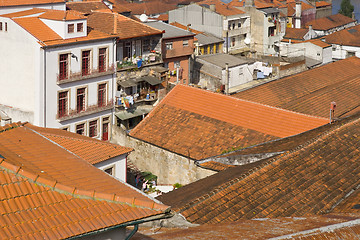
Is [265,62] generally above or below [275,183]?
below

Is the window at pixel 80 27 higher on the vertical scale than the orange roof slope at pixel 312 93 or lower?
higher

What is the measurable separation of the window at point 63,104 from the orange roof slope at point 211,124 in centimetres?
742

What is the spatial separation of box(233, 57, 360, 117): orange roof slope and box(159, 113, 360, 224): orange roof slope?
17030 millimetres

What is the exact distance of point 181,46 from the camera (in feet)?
183

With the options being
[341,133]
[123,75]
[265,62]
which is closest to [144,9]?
[265,62]

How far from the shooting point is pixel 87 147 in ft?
90.6

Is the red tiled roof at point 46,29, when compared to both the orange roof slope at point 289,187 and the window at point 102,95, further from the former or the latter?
the orange roof slope at point 289,187

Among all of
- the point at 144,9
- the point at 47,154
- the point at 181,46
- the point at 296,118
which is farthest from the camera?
the point at 144,9

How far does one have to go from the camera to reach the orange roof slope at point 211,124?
34688 millimetres

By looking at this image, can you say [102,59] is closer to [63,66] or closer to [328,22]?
[63,66]

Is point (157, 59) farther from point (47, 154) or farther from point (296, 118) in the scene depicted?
point (47, 154)

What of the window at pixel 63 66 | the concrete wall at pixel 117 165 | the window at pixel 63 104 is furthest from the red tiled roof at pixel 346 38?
the concrete wall at pixel 117 165

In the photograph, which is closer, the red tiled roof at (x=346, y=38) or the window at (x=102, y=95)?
the window at (x=102, y=95)

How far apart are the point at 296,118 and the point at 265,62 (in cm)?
3226
